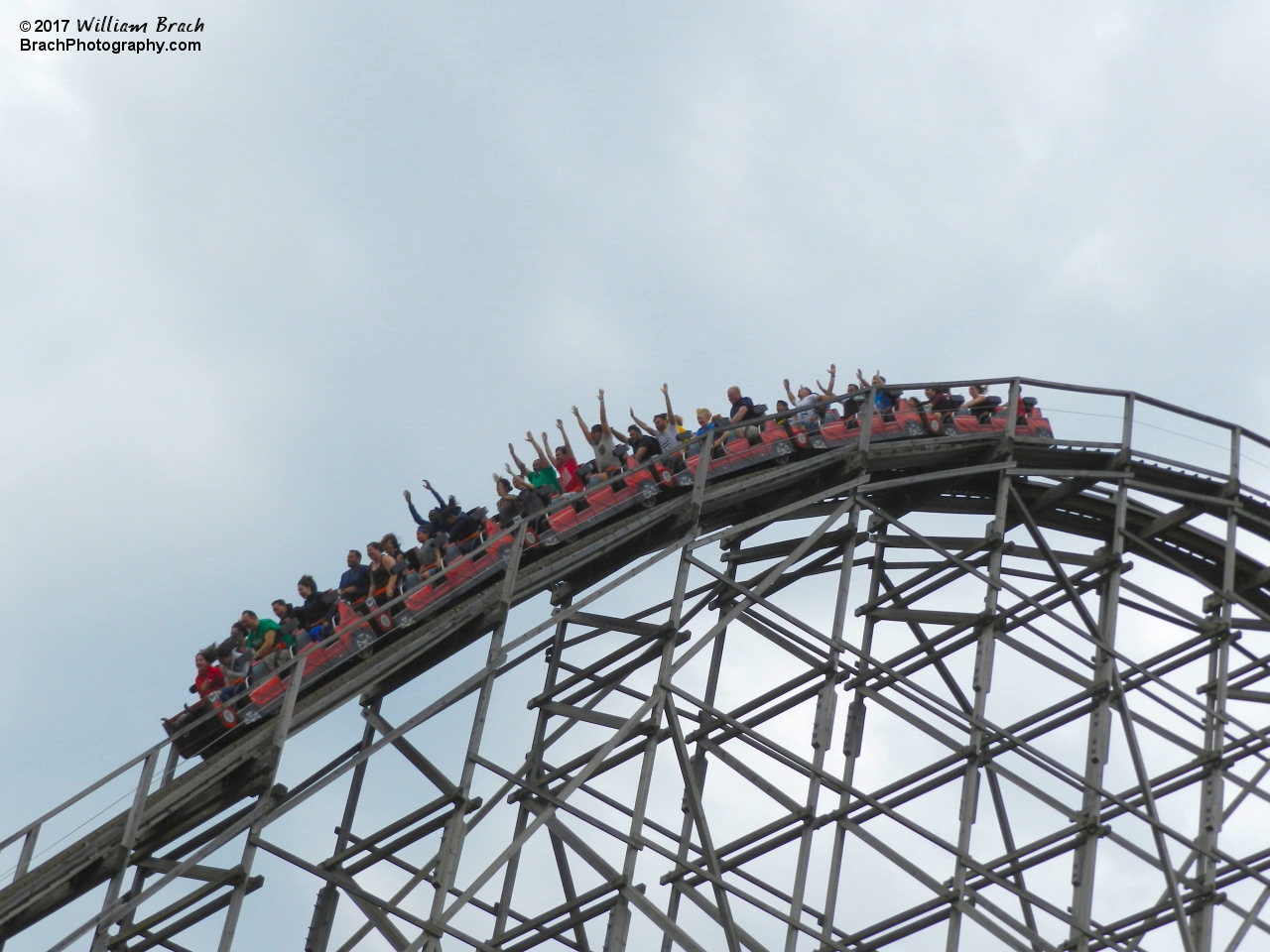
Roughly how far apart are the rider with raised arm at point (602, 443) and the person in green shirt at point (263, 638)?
10.8 feet

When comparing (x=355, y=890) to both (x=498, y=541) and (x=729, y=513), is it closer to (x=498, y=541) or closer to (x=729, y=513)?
(x=498, y=541)

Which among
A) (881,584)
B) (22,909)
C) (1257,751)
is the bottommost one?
(22,909)

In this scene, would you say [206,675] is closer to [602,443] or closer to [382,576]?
[382,576]

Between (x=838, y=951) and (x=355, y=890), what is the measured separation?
413 centimetres

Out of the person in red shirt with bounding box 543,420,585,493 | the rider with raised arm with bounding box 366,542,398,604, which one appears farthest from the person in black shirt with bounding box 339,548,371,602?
the person in red shirt with bounding box 543,420,585,493

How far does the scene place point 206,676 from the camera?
16500 mm

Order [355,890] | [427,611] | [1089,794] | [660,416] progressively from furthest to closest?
[660,416] → [1089,794] → [427,611] → [355,890]

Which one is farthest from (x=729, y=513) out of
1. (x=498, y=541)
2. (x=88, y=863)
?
(x=88, y=863)

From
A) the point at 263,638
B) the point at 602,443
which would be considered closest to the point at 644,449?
the point at 602,443

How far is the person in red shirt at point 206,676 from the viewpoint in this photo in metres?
16.4

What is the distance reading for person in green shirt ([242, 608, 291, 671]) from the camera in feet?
55.0

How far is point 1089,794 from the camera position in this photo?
17.5m

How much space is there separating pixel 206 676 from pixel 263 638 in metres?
0.65

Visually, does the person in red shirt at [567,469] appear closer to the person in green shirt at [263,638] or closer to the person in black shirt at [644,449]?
the person in black shirt at [644,449]
